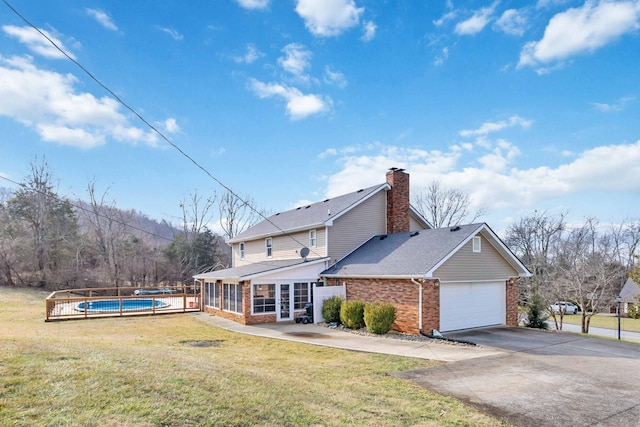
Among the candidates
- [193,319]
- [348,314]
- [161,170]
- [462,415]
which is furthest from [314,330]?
[161,170]

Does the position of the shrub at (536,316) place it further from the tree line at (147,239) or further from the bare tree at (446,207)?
the bare tree at (446,207)

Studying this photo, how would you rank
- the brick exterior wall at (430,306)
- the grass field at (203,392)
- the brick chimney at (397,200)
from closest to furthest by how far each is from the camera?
the grass field at (203,392)
the brick exterior wall at (430,306)
the brick chimney at (397,200)

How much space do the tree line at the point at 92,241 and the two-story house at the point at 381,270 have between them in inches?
593

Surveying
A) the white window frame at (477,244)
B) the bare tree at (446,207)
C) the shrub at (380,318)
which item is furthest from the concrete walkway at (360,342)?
the bare tree at (446,207)

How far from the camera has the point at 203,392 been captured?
559cm

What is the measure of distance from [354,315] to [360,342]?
2603 millimetres

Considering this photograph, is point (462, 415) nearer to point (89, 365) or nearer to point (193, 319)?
point (89, 365)

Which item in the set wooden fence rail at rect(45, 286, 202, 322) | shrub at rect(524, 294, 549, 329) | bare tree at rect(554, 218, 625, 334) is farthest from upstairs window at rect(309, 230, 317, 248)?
bare tree at rect(554, 218, 625, 334)

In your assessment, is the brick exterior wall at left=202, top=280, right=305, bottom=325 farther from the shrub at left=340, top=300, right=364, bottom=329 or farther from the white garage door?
the white garage door

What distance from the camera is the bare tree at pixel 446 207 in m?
39.2

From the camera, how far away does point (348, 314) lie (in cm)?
1550

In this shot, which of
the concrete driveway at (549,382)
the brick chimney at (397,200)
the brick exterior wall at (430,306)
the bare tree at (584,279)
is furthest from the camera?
the bare tree at (584,279)

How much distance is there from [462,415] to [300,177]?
20573mm

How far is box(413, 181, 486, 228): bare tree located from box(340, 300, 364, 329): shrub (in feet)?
83.8
